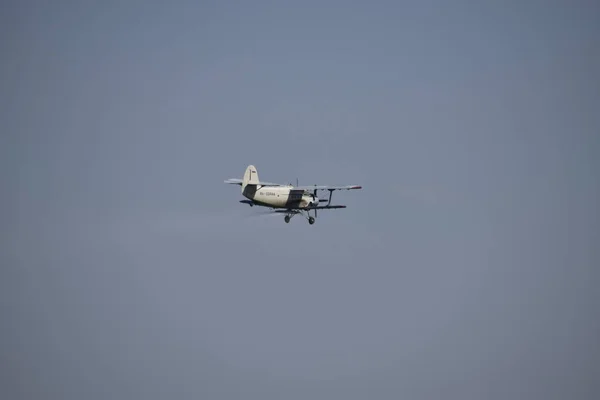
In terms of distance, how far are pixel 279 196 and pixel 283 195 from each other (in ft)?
1.85

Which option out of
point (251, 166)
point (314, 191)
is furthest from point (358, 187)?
point (251, 166)

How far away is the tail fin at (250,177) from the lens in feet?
332

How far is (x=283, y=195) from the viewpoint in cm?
10406

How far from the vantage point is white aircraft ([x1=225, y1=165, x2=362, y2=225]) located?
101438 millimetres

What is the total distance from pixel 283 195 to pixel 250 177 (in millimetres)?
4461

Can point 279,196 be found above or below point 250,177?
below

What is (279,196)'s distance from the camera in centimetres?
10369

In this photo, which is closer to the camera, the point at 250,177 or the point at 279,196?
the point at 250,177

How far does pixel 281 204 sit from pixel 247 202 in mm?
4269

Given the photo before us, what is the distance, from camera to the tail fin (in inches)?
3989

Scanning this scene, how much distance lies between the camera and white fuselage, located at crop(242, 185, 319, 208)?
101m

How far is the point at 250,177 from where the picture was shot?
101688 millimetres

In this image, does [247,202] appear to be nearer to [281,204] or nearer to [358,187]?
[281,204]

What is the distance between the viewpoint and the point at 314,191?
109m
